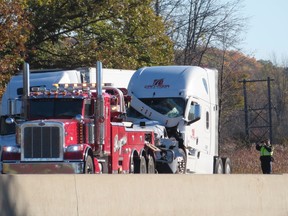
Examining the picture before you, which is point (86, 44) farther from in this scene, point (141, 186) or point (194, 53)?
point (141, 186)

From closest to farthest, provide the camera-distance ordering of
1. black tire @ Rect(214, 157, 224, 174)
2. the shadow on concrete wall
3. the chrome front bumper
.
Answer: the shadow on concrete wall → the chrome front bumper → black tire @ Rect(214, 157, 224, 174)

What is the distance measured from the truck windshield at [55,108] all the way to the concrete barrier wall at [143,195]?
663cm

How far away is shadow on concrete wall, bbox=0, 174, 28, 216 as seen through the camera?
9992 millimetres

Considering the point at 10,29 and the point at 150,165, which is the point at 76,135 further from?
the point at 10,29

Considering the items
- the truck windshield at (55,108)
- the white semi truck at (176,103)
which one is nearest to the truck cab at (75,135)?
the truck windshield at (55,108)

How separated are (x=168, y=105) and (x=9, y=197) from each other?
17.1m

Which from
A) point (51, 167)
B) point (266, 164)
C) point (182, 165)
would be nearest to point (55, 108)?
point (51, 167)

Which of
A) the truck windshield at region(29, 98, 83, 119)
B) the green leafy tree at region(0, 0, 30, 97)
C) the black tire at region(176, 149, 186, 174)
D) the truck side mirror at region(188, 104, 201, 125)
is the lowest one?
the black tire at region(176, 149, 186, 174)

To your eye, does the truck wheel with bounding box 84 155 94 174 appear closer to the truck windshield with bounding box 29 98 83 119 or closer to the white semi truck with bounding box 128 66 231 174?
the truck windshield with bounding box 29 98 83 119

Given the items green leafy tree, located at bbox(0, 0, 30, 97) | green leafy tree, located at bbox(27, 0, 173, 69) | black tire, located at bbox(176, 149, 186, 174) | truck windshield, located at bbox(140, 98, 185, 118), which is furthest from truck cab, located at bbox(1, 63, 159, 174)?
green leafy tree, located at bbox(27, 0, 173, 69)

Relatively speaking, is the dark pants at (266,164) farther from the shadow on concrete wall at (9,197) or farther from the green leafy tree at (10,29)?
the shadow on concrete wall at (9,197)

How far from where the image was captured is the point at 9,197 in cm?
1018

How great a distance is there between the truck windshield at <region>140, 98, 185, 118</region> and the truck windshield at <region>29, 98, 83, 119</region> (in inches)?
263

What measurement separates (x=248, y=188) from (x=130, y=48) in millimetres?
24968
